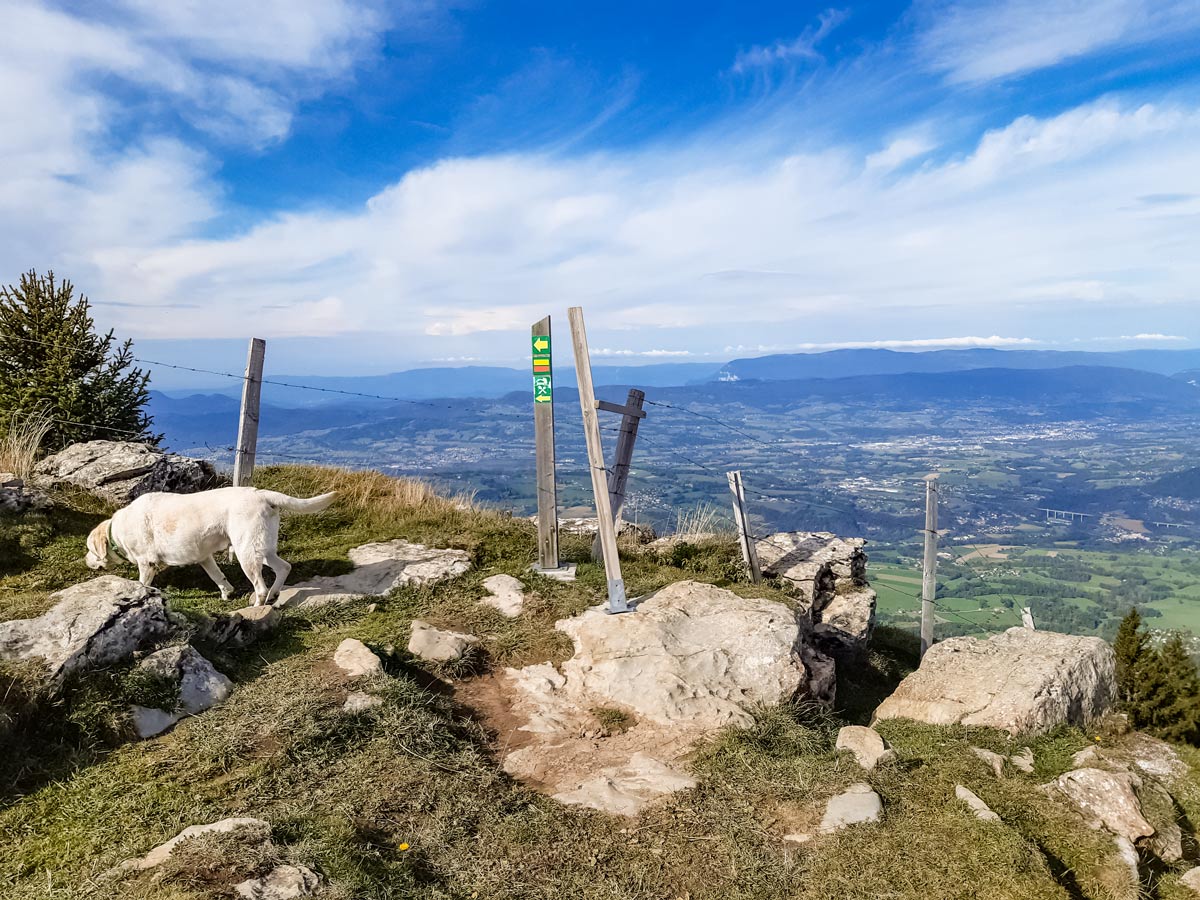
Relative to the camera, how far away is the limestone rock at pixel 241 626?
20.5 ft

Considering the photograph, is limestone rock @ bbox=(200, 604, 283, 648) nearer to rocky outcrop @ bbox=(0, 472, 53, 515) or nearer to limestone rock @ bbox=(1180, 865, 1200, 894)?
rocky outcrop @ bbox=(0, 472, 53, 515)

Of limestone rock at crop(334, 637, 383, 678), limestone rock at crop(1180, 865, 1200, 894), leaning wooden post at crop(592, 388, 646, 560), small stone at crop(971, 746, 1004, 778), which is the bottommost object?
limestone rock at crop(1180, 865, 1200, 894)

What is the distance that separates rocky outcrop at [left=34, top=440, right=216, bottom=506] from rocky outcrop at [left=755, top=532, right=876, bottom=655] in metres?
9.71

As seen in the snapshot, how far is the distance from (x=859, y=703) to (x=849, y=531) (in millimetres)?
52052

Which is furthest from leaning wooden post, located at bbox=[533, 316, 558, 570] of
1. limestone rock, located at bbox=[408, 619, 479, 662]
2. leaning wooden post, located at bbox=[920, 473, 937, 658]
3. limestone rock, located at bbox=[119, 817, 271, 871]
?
limestone rock, located at bbox=[119, 817, 271, 871]

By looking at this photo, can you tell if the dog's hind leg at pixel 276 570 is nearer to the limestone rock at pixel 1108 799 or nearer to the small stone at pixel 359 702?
the small stone at pixel 359 702

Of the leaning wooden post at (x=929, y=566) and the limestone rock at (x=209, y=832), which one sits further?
the leaning wooden post at (x=929, y=566)

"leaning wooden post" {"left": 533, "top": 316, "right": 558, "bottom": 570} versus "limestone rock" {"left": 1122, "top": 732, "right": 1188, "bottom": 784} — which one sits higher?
"leaning wooden post" {"left": 533, "top": 316, "right": 558, "bottom": 570}

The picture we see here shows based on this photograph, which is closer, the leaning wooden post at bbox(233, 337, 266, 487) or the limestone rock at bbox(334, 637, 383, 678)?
the limestone rock at bbox(334, 637, 383, 678)

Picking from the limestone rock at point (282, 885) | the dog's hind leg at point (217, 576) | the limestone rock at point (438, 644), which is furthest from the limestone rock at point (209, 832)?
the dog's hind leg at point (217, 576)

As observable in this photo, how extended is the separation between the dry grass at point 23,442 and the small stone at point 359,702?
8276 millimetres

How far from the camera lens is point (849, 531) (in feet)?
185

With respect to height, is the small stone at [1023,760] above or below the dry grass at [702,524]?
below

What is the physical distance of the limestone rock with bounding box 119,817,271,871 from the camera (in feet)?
11.2
